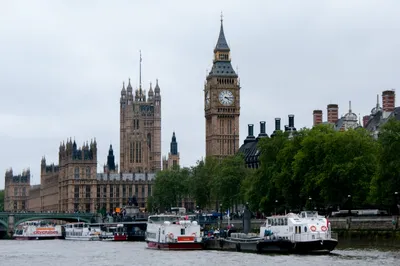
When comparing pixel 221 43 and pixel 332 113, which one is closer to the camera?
pixel 332 113

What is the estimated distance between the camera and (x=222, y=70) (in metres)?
183

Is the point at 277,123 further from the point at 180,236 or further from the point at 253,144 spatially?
the point at 180,236

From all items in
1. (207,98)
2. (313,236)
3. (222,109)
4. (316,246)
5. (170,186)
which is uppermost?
(207,98)

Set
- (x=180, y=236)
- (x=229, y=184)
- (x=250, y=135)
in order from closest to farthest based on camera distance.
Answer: (x=180, y=236) < (x=229, y=184) < (x=250, y=135)

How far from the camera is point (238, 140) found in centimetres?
17925

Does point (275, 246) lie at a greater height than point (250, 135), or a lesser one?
lesser

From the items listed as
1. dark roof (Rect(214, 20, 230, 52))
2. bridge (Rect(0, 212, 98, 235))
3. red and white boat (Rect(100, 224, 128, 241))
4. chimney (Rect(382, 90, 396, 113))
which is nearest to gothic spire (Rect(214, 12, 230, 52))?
dark roof (Rect(214, 20, 230, 52))

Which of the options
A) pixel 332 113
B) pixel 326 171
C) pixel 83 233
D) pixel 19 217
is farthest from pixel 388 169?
pixel 19 217

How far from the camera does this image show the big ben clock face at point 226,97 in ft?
594

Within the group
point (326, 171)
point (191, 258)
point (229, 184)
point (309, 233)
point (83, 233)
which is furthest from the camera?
point (83, 233)

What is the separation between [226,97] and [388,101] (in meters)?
58.8

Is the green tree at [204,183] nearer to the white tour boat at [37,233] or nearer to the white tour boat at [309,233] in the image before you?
the white tour boat at [37,233]

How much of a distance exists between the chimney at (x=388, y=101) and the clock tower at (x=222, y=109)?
5602 cm

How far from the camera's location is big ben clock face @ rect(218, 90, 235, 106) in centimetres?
18100
